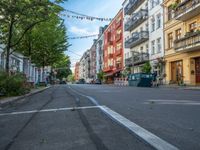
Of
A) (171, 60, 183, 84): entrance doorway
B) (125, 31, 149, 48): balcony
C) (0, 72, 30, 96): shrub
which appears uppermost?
(125, 31, 149, 48): balcony

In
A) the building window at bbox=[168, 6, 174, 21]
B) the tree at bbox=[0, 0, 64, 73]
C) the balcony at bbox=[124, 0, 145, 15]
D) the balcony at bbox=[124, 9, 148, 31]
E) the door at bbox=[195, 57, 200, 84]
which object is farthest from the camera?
the balcony at bbox=[124, 0, 145, 15]

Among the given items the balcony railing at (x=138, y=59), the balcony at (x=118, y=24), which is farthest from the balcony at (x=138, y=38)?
the balcony at (x=118, y=24)

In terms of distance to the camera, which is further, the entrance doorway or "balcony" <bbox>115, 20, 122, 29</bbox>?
"balcony" <bbox>115, 20, 122, 29</bbox>

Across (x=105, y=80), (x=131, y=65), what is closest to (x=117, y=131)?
(x=131, y=65)

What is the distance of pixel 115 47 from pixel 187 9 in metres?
45.5

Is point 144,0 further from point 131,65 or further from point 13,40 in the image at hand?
point 13,40

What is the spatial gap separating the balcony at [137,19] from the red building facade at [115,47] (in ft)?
35.6

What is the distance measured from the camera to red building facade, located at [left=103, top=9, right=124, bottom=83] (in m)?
69.8

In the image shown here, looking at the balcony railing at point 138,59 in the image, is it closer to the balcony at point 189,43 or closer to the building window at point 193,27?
the balcony at point 189,43

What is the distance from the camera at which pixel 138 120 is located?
6.54m

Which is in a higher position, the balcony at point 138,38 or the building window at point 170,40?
the balcony at point 138,38

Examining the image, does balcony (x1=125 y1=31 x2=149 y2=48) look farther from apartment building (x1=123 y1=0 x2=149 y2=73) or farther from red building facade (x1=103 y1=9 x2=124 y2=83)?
red building facade (x1=103 y1=9 x2=124 y2=83)

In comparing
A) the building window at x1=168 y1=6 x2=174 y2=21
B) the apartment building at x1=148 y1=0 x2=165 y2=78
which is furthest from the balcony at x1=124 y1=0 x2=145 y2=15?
the building window at x1=168 y1=6 x2=174 y2=21

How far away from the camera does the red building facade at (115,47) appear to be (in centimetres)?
6981
